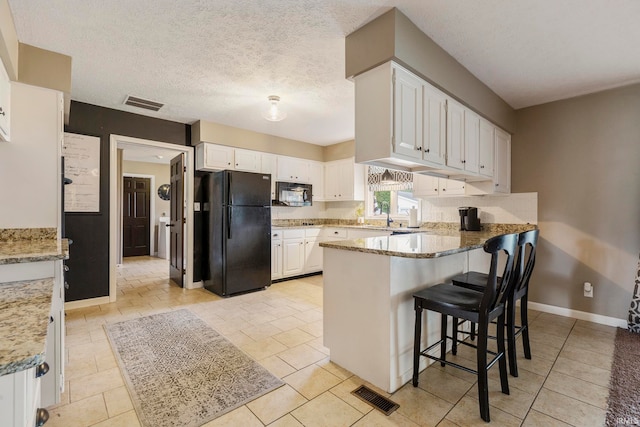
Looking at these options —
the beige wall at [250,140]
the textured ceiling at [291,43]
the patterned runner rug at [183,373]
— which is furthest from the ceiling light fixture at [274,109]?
the patterned runner rug at [183,373]

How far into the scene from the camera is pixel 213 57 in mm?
2541

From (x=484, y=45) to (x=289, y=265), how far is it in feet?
12.7

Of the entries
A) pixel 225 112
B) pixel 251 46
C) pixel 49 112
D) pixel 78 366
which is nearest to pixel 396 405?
pixel 78 366

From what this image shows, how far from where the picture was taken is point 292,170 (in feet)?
17.5

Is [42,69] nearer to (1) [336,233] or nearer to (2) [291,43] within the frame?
(2) [291,43]

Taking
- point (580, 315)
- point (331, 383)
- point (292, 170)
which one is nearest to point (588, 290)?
point (580, 315)

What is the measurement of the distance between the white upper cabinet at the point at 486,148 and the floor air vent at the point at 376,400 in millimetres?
2434

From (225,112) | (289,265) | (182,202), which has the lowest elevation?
(289,265)

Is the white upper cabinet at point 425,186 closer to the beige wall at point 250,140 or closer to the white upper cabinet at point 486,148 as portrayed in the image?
the white upper cabinet at point 486,148

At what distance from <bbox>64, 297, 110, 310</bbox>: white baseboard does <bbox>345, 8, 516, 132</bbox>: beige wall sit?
392 cm

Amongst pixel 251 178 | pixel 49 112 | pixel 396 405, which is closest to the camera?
pixel 396 405

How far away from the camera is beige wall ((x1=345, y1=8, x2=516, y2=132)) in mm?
1980

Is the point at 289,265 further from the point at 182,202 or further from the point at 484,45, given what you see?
the point at 484,45

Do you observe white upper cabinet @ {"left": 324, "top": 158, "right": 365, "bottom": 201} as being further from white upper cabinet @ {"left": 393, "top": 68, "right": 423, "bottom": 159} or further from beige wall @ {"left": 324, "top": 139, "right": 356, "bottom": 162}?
white upper cabinet @ {"left": 393, "top": 68, "right": 423, "bottom": 159}
